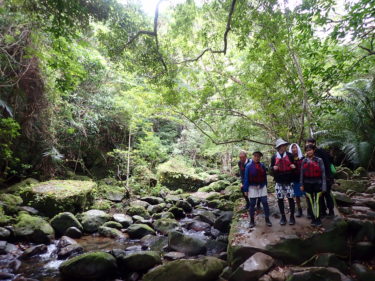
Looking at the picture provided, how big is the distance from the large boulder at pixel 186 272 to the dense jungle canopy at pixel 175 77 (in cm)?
445

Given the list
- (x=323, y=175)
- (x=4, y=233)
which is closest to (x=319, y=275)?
(x=323, y=175)

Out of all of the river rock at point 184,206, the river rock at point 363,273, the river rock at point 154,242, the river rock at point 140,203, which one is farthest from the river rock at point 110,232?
the river rock at point 363,273

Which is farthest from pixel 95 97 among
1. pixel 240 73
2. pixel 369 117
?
pixel 369 117

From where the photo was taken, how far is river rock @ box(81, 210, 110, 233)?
7770mm

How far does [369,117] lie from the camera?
11273 mm

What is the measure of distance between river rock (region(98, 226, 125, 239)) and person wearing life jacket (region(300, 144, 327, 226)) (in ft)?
18.3

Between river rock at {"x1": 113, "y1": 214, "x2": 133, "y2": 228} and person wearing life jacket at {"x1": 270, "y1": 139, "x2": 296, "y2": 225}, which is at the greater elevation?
person wearing life jacket at {"x1": 270, "y1": 139, "x2": 296, "y2": 225}

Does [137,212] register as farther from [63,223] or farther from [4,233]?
[4,233]

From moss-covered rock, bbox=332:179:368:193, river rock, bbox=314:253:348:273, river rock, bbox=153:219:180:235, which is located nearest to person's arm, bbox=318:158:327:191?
river rock, bbox=314:253:348:273

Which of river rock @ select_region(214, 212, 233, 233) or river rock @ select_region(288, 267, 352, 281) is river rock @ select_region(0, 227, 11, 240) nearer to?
river rock @ select_region(214, 212, 233, 233)

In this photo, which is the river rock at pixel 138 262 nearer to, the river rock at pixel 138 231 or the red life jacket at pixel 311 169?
the river rock at pixel 138 231

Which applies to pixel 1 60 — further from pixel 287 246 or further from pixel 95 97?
pixel 287 246

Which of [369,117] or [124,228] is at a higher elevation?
[369,117]

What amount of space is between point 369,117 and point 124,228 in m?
12.0
